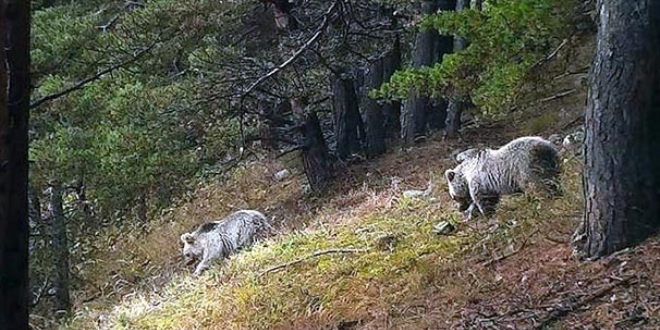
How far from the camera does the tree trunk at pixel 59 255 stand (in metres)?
12.5

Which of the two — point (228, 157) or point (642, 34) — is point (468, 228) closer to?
point (642, 34)

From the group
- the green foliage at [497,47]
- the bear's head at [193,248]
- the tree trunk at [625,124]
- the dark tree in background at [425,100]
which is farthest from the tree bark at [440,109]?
the tree trunk at [625,124]

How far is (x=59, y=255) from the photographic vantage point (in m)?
12.5

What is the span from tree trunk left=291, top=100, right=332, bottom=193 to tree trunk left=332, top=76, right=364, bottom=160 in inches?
36.5

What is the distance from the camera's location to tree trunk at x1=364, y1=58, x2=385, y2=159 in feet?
51.7

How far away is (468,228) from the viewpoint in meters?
7.74

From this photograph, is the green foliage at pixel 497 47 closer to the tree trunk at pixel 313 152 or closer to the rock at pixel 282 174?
the tree trunk at pixel 313 152

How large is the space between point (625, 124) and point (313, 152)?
10.0 m

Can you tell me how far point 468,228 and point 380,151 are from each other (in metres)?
8.02

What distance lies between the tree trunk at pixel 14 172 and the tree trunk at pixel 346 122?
1124 cm

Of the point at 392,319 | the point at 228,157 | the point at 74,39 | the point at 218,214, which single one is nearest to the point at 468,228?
the point at 392,319

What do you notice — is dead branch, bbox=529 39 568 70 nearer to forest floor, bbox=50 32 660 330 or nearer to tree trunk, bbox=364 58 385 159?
forest floor, bbox=50 32 660 330

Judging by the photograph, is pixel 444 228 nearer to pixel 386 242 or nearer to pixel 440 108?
pixel 386 242

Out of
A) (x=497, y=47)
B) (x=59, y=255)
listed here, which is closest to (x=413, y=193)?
(x=497, y=47)
